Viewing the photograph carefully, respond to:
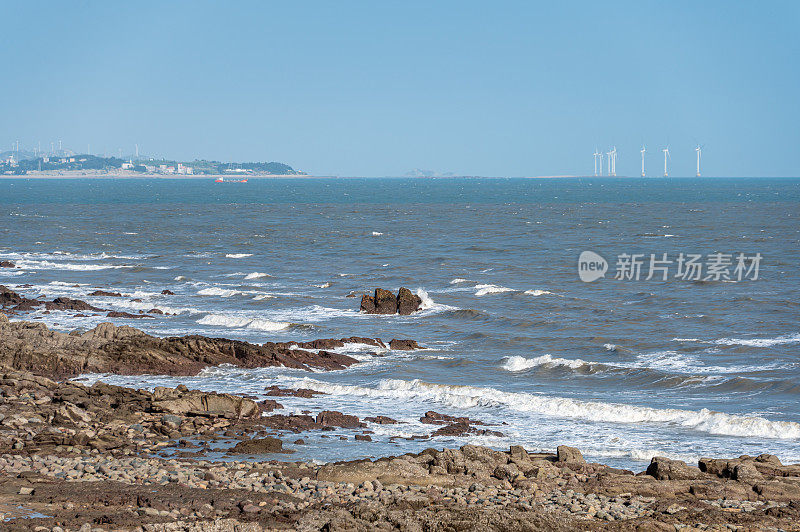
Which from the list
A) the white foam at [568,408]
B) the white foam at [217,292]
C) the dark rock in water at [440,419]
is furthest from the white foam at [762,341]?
the white foam at [217,292]

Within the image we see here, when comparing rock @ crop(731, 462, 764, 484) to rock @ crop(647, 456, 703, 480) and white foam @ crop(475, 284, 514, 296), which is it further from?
white foam @ crop(475, 284, 514, 296)

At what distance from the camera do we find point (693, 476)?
49.4 ft

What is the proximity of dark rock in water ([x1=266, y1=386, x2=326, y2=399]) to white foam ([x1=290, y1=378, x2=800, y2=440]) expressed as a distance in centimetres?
55

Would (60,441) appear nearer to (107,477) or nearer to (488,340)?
(107,477)

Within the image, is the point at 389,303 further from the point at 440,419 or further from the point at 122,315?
the point at 440,419

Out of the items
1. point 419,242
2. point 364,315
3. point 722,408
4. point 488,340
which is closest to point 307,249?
point 419,242

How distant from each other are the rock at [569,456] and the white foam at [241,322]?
1830 cm

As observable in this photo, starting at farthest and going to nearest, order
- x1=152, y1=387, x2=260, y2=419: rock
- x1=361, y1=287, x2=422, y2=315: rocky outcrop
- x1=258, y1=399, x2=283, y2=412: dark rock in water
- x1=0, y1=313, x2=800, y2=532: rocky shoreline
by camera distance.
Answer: x1=361, y1=287, x2=422, y2=315: rocky outcrop
x1=258, y1=399, x2=283, y2=412: dark rock in water
x1=152, y1=387, x2=260, y2=419: rock
x1=0, y1=313, x2=800, y2=532: rocky shoreline

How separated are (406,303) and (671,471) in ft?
75.2

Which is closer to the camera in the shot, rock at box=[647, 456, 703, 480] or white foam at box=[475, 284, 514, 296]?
rock at box=[647, 456, 703, 480]

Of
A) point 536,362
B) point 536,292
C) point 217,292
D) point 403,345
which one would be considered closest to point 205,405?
point 403,345

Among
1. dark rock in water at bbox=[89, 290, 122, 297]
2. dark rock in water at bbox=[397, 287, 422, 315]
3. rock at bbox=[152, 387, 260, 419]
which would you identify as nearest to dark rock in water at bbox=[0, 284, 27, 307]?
dark rock in water at bbox=[89, 290, 122, 297]

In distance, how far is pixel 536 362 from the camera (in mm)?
27531

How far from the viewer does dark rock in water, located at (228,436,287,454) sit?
1695cm
